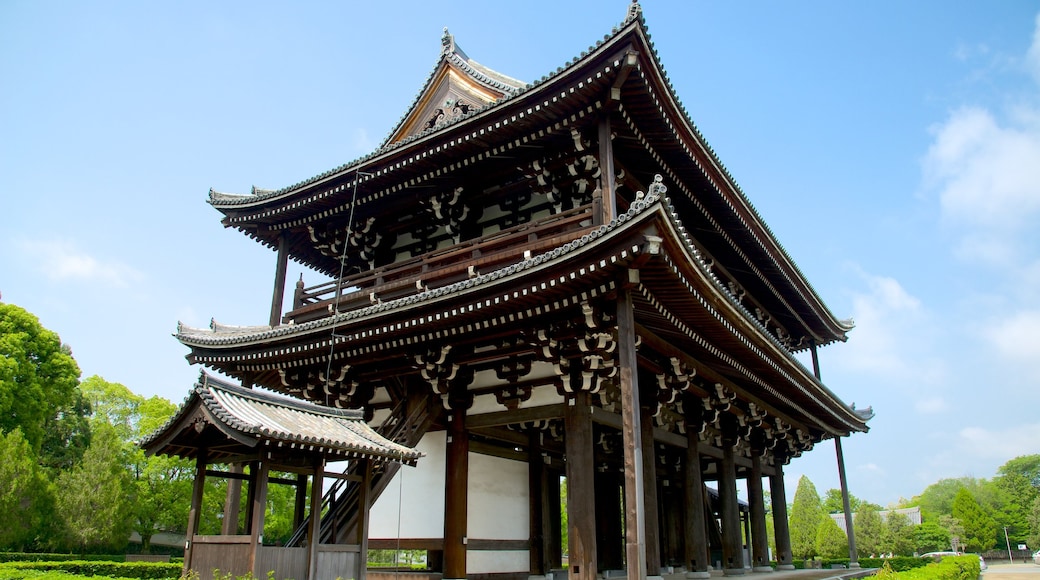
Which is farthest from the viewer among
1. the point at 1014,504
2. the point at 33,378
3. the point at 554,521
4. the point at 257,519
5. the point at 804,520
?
the point at 1014,504

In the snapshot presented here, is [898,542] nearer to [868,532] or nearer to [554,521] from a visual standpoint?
[868,532]

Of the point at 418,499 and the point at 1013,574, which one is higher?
the point at 418,499

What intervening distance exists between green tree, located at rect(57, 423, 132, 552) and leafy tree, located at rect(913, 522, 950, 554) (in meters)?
79.9

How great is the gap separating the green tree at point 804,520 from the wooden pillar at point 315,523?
47416mm

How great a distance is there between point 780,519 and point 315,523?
20.2m

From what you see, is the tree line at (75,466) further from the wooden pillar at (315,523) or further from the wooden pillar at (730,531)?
the wooden pillar at (730,531)

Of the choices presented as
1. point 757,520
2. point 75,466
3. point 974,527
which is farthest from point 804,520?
point 75,466

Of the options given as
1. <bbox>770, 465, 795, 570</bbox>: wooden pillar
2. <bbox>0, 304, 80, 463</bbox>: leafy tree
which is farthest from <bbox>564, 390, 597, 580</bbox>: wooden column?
<bbox>0, 304, 80, 463</bbox>: leafy tree

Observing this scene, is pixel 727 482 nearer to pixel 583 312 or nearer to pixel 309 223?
pixel 583 312

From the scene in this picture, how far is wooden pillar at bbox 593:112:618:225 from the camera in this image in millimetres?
13234

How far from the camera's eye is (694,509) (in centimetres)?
1767

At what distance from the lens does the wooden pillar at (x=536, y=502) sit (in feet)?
56.0

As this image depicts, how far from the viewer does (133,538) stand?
1790 inches

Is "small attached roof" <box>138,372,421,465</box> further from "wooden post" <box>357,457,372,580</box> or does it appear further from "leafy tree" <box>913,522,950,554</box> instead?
"leafy tree" <box>913,522,950,554</box>
